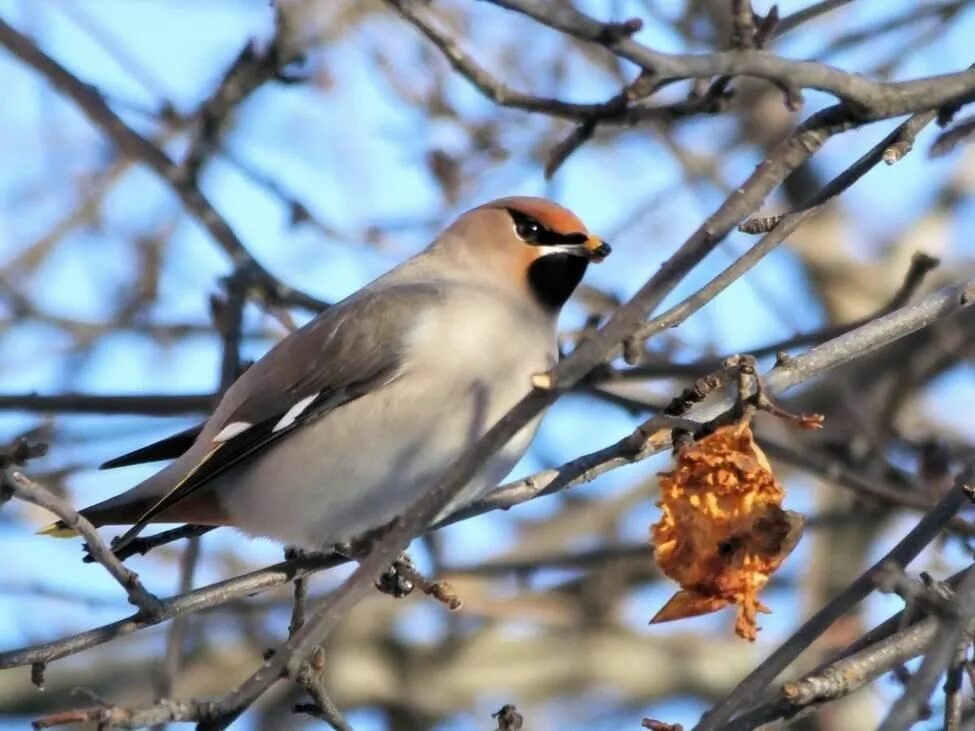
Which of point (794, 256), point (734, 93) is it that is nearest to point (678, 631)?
point (794, 256)

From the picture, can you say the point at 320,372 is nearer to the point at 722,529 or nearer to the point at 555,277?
the point at 555,277

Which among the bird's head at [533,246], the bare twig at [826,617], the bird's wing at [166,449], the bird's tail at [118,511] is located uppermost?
the bird's head at [533,246]

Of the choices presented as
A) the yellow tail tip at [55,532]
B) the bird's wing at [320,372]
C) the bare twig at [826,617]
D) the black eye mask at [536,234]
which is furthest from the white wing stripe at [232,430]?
the bare twig at [826,617]

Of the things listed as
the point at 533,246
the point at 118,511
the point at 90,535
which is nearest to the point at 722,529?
the point at 90,535

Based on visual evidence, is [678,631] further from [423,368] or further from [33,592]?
[423,368]

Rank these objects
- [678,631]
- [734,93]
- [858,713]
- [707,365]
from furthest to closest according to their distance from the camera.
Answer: [678,631], [858,713], [707,365], [734,93]

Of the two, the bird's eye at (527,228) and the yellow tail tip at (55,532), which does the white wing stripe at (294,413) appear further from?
the bird's eye at (527,228)

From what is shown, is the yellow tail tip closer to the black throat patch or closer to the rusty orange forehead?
the black throat patch
